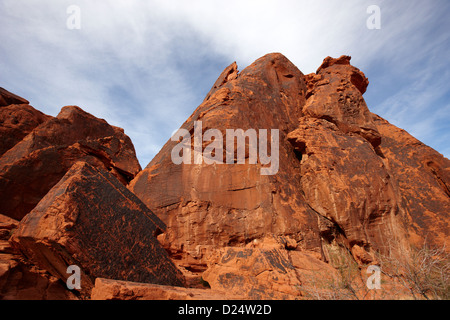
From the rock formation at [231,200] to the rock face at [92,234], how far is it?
0.02 meters

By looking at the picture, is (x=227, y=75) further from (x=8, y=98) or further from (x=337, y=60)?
(x=8, y=98)

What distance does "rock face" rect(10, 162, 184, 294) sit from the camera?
3.85 meters

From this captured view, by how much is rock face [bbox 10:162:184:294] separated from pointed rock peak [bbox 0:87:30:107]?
804 centimetres

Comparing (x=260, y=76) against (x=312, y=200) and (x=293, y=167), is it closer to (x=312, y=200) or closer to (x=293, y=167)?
(x=293, y=167)

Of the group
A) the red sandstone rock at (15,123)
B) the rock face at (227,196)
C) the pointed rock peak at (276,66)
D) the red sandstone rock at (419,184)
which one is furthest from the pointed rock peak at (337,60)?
the red sandstone rock at (15,123)

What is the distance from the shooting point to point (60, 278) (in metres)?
4.15

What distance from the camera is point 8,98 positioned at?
383 inches

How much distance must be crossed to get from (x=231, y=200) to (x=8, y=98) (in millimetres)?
10061

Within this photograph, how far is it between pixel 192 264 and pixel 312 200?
14.3 feet

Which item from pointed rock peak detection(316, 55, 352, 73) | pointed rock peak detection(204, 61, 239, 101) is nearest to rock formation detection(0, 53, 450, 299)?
pointed rock peak detection(316, 55, 352, 73)

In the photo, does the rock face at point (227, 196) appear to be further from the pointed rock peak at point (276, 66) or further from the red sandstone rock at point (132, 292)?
the red sandstone rock at point (132, 292)

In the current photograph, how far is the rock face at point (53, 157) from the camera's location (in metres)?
7.65

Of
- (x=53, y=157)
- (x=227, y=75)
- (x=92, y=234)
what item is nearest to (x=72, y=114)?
(x=53, y=157)
